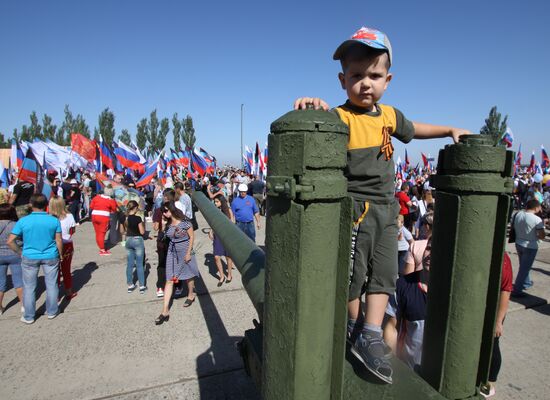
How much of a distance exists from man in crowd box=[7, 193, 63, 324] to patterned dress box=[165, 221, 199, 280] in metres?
1.55

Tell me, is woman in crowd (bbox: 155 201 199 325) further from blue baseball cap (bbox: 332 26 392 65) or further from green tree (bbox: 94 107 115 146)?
green tree (bbox: 94 107 115 146)

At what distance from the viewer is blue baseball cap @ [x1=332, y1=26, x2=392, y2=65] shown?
4.26 feet

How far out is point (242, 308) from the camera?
17.2 feet

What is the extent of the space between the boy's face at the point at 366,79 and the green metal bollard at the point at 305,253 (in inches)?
24.2

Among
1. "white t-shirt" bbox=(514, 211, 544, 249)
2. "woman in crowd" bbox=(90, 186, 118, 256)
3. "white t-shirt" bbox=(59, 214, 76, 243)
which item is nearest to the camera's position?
"white t-shirt" bbox=(514, 211, 544, 249)

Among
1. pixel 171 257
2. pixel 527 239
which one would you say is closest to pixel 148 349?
pixel 171 257

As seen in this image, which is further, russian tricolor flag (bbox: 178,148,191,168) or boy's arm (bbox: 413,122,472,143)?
russian tricolor flag (bbox: 178,148,191,168)

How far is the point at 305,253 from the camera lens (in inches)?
34.1

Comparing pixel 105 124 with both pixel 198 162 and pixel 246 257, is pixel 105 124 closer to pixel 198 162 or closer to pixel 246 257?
pixel 198 162

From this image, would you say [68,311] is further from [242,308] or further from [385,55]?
[385,55]

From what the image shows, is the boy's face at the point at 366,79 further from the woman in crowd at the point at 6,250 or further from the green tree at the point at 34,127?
the green tree at the point at 34,127

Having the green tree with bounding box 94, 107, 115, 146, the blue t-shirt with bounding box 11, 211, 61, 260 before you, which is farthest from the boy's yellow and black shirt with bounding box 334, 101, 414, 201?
the green tree with bounding box 94, 107, 115, 146

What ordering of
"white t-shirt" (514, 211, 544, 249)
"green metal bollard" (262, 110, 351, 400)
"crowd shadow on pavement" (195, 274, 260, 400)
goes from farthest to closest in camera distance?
"white t-shirt" (514, 211, 544, 249) < "crowd shadow on pavement" (195, 274, 260, 400) < "green metal bollard" (262, 110, 351, 400)

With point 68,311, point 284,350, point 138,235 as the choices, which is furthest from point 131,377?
point 284,350
